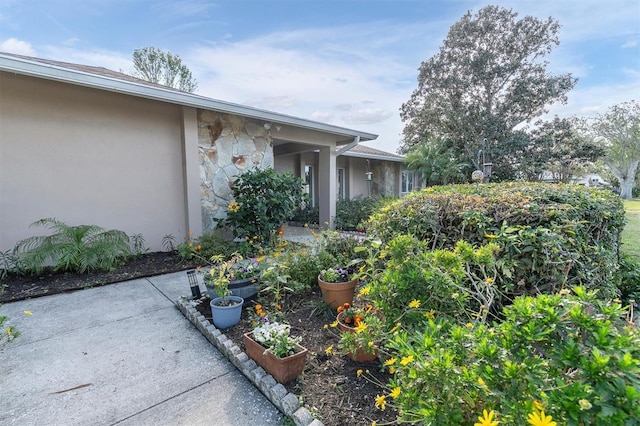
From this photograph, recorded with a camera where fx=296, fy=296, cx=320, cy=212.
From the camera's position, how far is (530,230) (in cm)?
242

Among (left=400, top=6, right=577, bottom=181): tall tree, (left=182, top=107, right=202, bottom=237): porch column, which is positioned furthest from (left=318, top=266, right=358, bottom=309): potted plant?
(left=400, top=6, right=577, bottom=181): tall tree

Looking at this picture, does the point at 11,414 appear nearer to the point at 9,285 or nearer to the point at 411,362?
Answer: the point at 411,362

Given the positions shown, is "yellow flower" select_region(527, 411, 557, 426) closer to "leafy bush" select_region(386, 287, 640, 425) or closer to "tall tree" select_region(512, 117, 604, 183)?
"leafy bush" select_region(386, 287, 640, 425)

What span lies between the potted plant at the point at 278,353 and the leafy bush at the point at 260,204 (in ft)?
10.3

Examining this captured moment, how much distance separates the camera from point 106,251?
4.23 metres

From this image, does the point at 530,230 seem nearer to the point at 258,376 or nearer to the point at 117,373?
the point at 258,376

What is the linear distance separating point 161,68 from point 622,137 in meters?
37.5

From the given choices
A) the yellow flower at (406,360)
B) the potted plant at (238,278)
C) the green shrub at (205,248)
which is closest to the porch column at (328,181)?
the green shrub at (205,248)

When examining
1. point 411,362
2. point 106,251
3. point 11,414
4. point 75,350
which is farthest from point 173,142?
point 411,362

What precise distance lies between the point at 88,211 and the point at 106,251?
0.91 meters

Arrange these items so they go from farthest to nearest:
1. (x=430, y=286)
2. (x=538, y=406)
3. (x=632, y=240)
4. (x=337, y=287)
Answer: (x=632, y=240), (x=337, y=287), (x=430, y=286), (x=538, y=406)

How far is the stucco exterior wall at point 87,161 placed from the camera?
408 cm

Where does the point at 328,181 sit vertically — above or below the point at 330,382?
above

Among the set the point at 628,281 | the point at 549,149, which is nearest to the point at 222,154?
the point at 628,281
